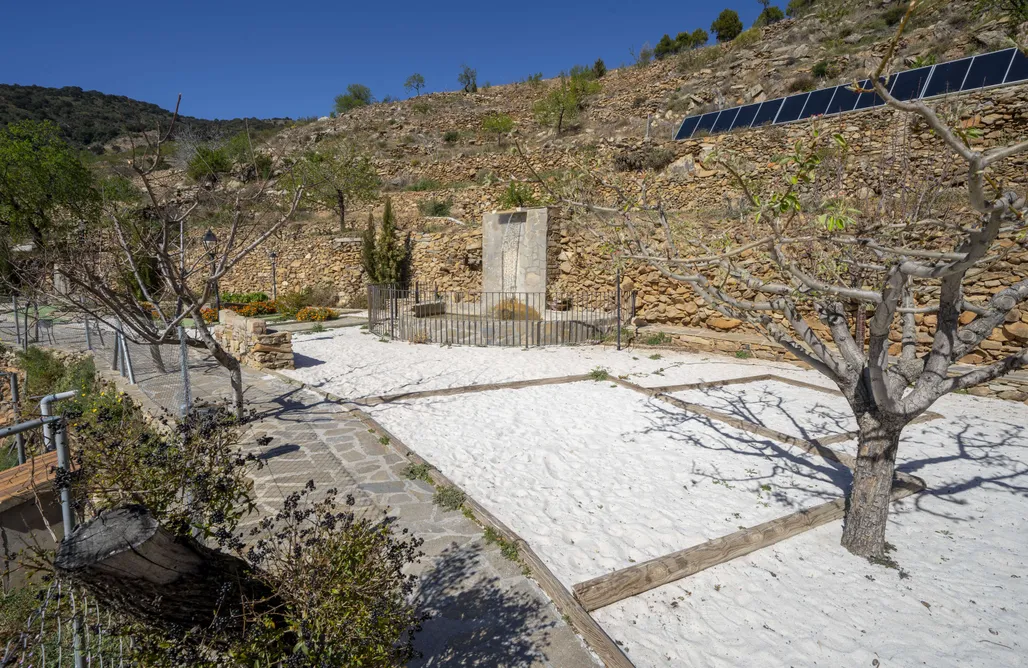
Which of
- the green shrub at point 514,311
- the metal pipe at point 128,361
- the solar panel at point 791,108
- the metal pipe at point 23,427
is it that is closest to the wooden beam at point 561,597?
the metal pipe at point 23,427

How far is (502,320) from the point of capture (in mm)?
12297

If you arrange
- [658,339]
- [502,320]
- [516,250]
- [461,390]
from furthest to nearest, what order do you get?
[516,250], [502,320], [658,339], [461,390]

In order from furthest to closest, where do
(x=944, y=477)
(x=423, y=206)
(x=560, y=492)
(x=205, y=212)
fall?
(x=205, y=212) < (x=423, y=206) < (x=944, y=477) < (x=560, y=492)

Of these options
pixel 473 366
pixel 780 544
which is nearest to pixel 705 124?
pixel 473 366

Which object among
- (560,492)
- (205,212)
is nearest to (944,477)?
(560,492)

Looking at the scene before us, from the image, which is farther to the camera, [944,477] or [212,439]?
[944,477]

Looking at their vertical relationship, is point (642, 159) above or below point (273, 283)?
above

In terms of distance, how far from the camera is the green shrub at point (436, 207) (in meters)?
22.2

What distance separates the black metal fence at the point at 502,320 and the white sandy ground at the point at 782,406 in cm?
373

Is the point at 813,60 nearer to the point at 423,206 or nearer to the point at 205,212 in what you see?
the point at 423,206

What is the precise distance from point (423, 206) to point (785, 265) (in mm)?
20851

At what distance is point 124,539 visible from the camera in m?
1.68

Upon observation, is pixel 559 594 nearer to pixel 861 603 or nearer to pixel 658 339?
pixel 861 603

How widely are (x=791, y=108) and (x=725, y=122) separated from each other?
225 cm
